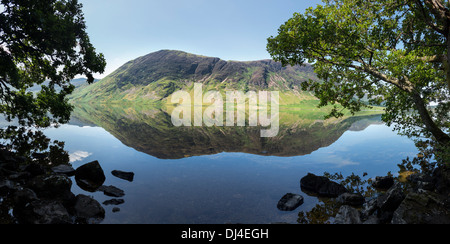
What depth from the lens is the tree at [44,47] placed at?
18.7 metres

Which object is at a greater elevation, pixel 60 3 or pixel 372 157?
pixel 60 3

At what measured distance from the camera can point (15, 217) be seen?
35.7 ft

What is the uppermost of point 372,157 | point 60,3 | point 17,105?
point 60,3

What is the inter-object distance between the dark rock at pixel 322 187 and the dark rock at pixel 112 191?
50.5ft

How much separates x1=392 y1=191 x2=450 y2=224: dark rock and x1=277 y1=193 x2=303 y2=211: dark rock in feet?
17.6

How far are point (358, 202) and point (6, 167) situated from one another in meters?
28.8

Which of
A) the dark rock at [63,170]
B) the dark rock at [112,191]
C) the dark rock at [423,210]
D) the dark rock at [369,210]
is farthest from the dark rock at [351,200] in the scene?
the dark rock at [63,170]

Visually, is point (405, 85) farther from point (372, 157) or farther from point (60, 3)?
point (60, 3)

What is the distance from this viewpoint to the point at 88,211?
40.1 feet

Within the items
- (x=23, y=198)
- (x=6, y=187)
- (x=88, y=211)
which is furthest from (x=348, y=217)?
(x=6, y=187)

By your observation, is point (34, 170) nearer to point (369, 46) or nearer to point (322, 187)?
point (322, 187)

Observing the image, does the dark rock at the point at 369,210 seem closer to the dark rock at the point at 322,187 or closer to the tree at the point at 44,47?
the dark rock at the point at 322,187

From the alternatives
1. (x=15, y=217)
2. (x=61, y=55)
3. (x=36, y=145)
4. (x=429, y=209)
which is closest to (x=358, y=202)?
(x=429, y=209)
